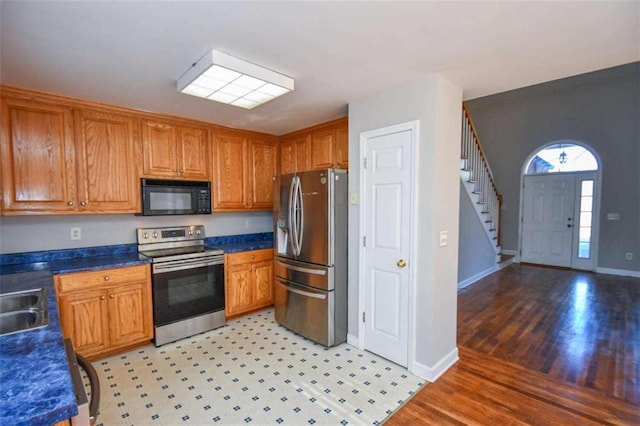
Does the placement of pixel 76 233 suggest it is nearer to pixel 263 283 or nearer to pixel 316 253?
pixel 263 283

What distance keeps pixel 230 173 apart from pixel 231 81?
173 cm

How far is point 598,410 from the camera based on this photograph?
208 cm

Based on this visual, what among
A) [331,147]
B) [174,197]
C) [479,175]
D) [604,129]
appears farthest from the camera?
[604,129]

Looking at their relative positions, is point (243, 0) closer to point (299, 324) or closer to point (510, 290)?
point (299, 324)

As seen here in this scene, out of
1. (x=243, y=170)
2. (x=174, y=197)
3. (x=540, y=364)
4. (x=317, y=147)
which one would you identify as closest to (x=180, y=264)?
(x=174, y=197)

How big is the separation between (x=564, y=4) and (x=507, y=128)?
20.7 ft

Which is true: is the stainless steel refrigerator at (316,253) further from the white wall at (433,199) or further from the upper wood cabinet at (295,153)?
the white wall at (433,199)

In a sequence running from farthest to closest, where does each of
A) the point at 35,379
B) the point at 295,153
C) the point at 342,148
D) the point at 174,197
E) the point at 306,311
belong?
1. the point at 295,153
2. the point at 342,148
3. the point at 174,197
4. the point at 306,311
5. the point at 35,379

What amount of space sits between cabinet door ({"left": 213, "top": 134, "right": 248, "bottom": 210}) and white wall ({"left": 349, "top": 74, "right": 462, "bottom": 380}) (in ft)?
6.33

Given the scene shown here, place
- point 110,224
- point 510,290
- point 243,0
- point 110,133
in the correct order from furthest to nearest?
1. point 510,290
2. point 110,224
3. point 110,133
4. point 243,0

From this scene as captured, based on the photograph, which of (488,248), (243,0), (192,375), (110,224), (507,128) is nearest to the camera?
(243,0)

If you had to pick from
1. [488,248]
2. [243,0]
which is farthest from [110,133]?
[488,248]

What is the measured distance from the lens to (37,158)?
2.60m

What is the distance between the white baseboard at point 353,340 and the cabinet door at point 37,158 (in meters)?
2.90
